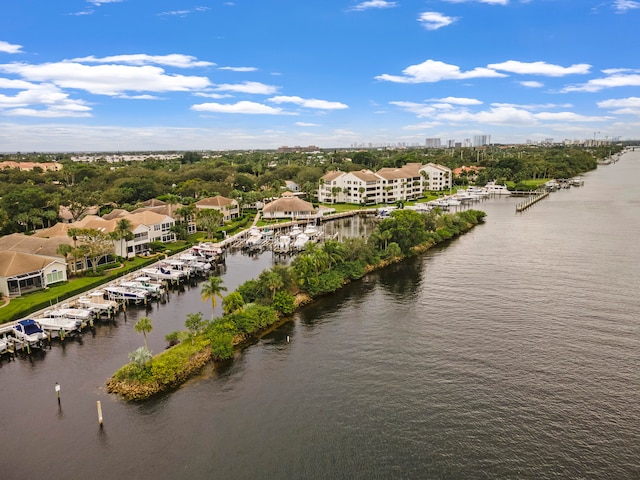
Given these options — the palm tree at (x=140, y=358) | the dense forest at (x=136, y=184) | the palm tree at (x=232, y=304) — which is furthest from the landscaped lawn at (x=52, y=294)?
the dense forest at (x=136, y=184)

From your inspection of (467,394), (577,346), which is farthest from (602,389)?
(467,394)

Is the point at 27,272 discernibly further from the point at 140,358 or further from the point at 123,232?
the point at 140,358

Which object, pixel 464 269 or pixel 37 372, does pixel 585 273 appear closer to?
pixel 464 269

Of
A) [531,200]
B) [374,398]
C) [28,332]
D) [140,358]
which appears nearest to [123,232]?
[28,332]

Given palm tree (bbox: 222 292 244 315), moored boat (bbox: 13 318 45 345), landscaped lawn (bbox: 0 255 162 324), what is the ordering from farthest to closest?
landscaped lawn (bbox: 0 255 162 324), palm tree (bbox: 222 292 244 315), moored boat (bbox: 13 318 45 345)

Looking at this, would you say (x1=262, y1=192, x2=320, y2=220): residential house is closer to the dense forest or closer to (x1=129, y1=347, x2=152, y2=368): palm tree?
the dense forest

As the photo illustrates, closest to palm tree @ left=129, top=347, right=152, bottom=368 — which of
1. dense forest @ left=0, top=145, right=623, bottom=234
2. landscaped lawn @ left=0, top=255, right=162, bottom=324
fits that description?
landscaped lawn @ left=0, top=255, right=162, bottom=324
